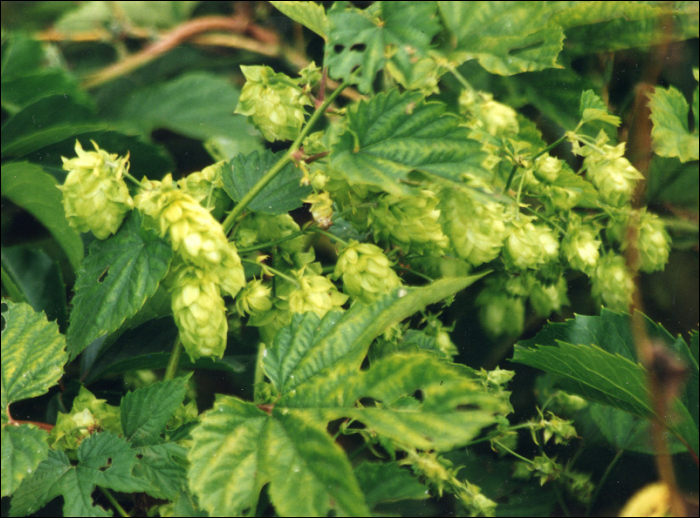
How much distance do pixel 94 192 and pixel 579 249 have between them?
24.0 inches

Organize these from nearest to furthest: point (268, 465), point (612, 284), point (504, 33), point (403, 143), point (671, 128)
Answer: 1. point (268, 465)
2. point (403, 143)
3. point (504, 33)
4. point (612, 284)
5. point (671, 128)

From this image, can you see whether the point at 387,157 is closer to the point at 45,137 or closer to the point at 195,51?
the point at 45,137

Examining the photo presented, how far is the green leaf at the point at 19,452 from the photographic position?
21.8 inches

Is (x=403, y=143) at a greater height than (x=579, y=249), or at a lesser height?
greater

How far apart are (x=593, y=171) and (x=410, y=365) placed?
0.45 metres

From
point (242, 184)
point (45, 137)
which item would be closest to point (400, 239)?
point (242, 184)

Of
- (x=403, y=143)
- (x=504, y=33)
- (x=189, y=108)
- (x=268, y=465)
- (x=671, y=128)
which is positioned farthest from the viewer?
(x=189, y=108)

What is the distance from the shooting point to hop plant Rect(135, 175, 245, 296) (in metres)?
0.59

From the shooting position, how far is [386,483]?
60cm

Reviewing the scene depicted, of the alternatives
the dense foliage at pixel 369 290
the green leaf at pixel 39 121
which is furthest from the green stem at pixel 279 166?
the green leaf at pixel 39 121

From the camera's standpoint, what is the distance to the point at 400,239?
2.22 feet

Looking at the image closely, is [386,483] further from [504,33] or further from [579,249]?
[504,33]

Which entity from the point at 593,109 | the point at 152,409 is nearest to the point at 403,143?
the point at 593,109

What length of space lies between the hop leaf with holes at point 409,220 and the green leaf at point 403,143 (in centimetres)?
3
